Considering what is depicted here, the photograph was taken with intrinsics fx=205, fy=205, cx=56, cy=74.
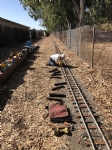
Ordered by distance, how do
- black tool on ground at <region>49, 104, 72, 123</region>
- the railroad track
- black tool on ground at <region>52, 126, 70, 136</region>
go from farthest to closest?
1. black tool on ground at <region>49, 104, 72, 123</region>
2. black tool on ground at <region>52, 126, 70, 136</region>
3. the railroad track

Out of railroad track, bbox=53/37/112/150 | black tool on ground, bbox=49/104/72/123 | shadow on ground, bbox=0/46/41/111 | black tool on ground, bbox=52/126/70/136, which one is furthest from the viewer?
shadow on ground, bbox=0/46/41/111

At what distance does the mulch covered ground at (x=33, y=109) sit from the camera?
15.5 feet

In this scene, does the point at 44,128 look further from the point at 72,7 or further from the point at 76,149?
the point at 72,7

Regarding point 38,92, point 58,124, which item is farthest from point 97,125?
point 38,92

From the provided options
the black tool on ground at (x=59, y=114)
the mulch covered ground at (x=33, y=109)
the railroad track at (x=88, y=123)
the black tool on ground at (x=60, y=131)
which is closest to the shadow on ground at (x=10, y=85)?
the mulch covered ground at (x=33, y=109)

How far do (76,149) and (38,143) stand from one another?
869mm

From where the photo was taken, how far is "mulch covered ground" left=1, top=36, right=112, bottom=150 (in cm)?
473

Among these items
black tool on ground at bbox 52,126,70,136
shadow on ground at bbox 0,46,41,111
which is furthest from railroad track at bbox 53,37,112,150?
shadow on ground at bbox 0,46,41,111

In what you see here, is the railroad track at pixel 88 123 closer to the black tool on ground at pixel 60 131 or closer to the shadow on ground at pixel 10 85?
the black tool on ground at pixel 60 131

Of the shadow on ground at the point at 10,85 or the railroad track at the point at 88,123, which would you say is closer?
the railroad track at the point at 88,123

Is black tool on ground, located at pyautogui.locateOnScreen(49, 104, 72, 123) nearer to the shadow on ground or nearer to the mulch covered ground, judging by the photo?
the mulch covered ground

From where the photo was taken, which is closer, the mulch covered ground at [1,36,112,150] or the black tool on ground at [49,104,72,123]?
the mulch covered ground at [1,36,112,150]

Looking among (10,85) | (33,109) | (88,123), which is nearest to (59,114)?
(88,123)

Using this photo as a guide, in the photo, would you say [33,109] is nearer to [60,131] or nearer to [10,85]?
[60,131]
